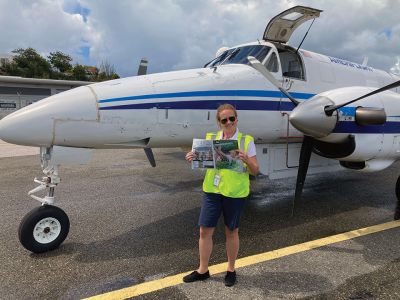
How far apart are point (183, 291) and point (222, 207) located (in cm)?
91

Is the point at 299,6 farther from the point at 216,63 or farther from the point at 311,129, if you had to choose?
the point at 311,129

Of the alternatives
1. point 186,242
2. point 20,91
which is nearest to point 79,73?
point 20,91

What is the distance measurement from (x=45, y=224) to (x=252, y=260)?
8.48ft

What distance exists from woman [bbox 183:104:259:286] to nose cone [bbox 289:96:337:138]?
174 cm

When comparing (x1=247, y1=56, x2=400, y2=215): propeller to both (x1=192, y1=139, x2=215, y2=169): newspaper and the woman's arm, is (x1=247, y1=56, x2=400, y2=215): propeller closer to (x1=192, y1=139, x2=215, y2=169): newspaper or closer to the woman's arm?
the woman's arm

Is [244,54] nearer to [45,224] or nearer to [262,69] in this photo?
[262,69]

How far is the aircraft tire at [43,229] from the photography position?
409cm

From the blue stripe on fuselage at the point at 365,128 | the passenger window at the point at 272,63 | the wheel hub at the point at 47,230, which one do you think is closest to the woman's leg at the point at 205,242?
the wheel hub at the point at 47,230

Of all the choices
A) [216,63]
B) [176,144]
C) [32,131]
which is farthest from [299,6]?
[32,131]

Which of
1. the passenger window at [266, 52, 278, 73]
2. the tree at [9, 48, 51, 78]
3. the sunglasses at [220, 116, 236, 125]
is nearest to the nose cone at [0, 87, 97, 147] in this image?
the sunglasses at [220, 116, 236, 125]

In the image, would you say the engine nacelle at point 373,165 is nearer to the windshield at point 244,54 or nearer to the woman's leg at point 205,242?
the windshield at point 244,54

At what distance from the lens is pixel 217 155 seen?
10.4 feet

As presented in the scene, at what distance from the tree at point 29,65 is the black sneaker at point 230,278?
46.3m

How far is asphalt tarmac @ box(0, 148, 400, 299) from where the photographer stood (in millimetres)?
3461
